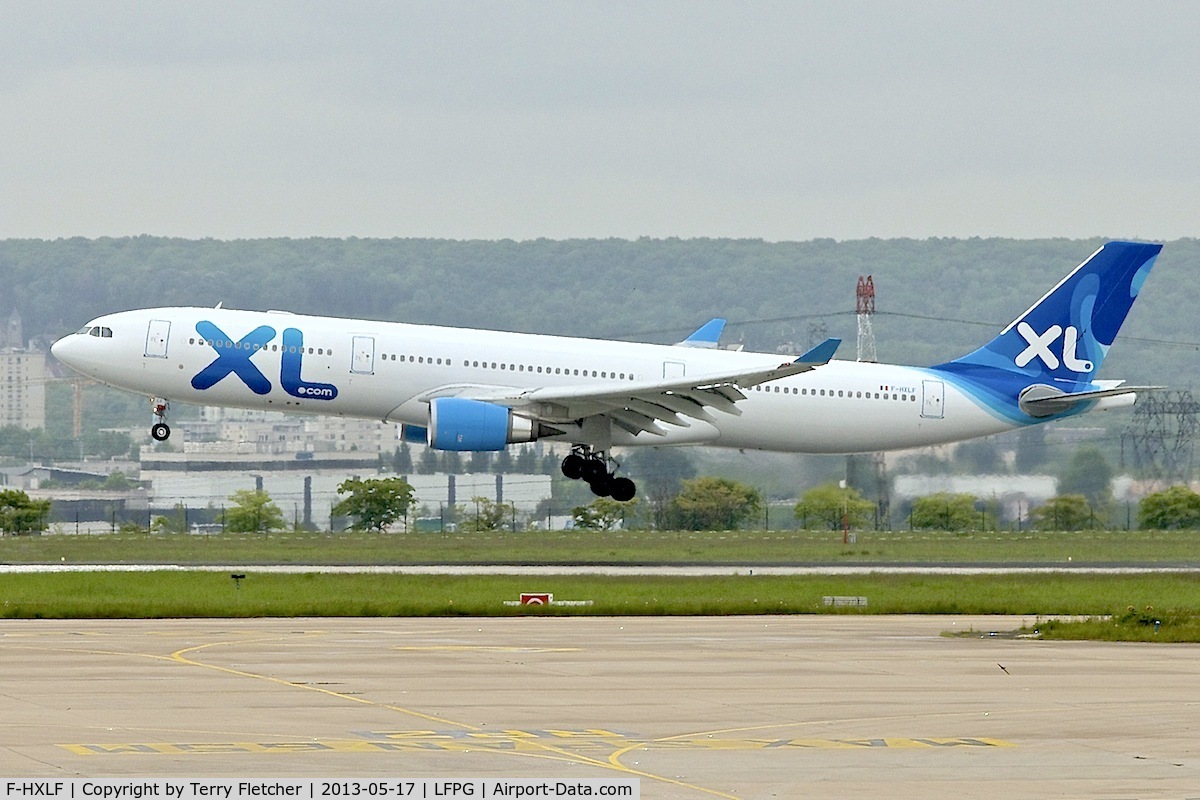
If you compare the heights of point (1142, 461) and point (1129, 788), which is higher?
point (1142, 461)

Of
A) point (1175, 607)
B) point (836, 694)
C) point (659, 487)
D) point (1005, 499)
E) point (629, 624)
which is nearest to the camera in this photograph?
point (836, 694)

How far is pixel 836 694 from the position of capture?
1842 cm

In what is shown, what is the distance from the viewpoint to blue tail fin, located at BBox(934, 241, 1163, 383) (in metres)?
45.3

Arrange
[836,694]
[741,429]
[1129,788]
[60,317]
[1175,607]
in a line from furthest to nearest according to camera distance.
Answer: [60,317] → [741,429] → [1175,607] → [836,694] → [1129,788]

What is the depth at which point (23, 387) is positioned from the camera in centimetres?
16338

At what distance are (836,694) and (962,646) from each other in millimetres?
5527

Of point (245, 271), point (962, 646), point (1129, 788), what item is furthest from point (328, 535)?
point (245, 271)

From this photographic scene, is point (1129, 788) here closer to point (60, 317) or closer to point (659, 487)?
point (659, 487)

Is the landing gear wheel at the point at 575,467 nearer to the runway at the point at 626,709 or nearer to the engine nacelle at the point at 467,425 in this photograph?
Result: the engine nacelle at the point at 467,425

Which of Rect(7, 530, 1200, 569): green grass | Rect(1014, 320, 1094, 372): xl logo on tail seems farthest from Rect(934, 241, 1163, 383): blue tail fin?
Rect(7, 530, 1200, 569): green grass

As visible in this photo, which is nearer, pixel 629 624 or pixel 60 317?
pixel 629 624

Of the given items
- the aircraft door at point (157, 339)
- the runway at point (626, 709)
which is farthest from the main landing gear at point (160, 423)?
the runway at point (626, 709)

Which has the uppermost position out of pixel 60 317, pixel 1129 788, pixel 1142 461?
pixel 60 317

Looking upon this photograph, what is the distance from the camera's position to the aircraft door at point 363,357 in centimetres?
4084
